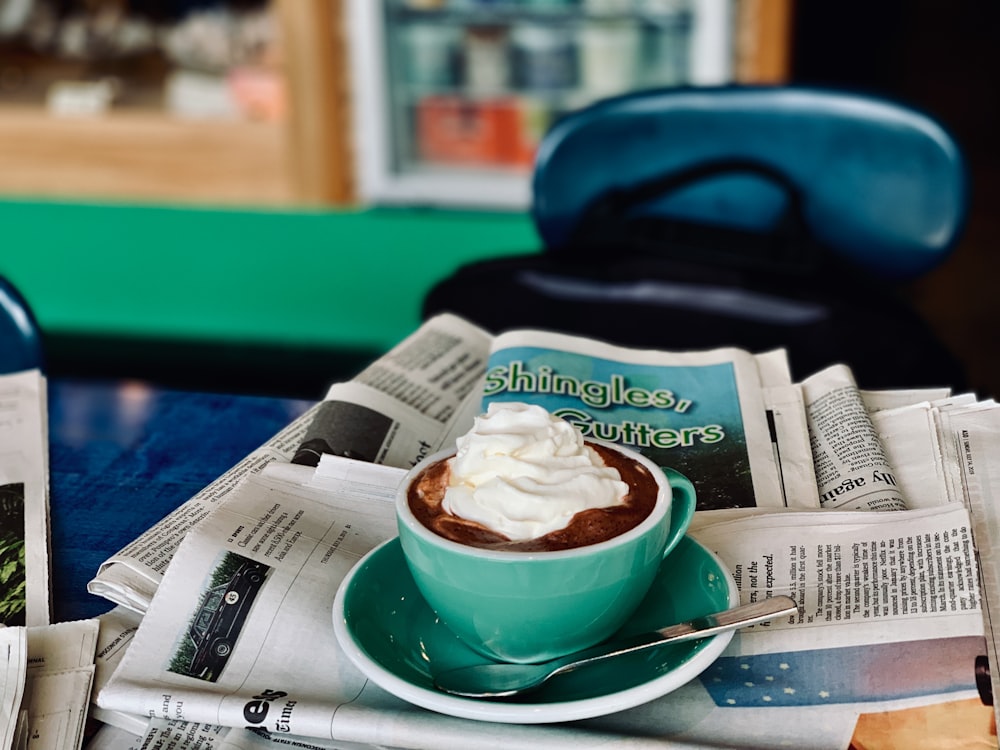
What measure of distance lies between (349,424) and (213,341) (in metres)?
1.64

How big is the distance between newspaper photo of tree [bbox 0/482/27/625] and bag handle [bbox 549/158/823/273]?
66 centimetres

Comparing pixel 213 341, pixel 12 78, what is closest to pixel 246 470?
pixel 213 341

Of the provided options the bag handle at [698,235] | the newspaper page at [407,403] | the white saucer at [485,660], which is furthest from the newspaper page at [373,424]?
the bag handle at [698,235]

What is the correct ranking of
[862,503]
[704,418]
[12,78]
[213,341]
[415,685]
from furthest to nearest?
[12,78], [213,341], [704,418], [862,503], [415,685]

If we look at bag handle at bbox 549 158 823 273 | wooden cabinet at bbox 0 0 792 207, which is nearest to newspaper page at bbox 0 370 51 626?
bag handle at bbox 549 158 823 273

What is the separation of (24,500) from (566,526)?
383 mm

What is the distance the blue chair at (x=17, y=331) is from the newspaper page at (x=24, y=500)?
1.9 inches

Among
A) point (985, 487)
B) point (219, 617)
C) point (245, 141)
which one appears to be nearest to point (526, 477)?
point (219, 617)

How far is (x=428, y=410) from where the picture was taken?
74cm

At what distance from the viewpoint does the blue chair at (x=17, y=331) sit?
0.90 m

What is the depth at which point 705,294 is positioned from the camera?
1.15 metres

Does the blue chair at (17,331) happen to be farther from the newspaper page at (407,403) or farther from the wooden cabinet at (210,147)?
the wooden cabinet at (210,147)

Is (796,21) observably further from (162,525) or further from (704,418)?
(162,525)

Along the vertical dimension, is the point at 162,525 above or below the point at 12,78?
below
